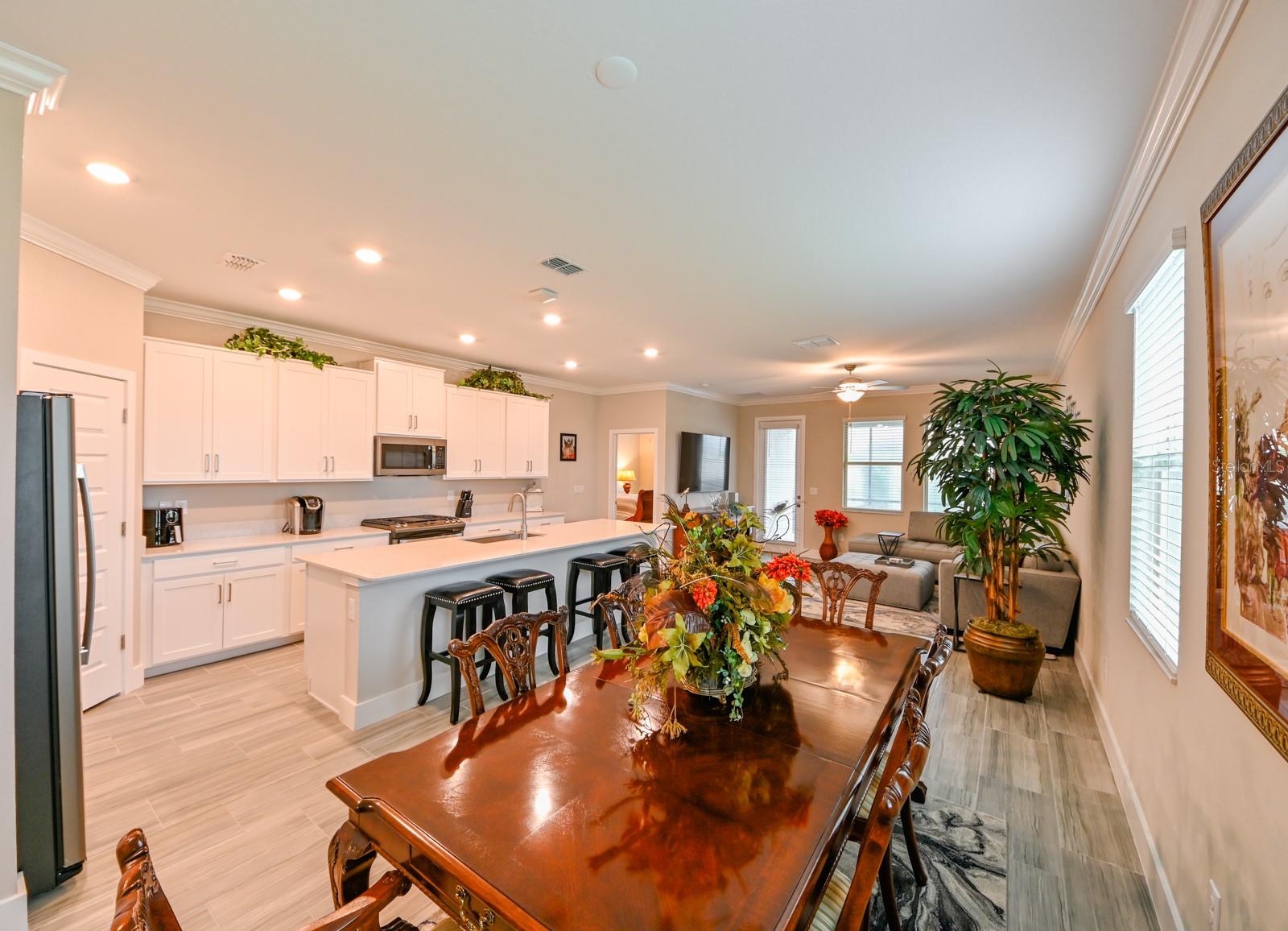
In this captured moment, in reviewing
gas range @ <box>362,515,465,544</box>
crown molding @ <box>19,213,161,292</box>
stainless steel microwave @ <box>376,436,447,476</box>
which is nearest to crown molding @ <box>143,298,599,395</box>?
crown molding @ <box>19,213,161,292</box>

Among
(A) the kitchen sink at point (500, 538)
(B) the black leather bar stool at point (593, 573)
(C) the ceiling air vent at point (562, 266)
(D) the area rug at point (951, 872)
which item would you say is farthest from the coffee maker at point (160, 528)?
(D) the area rug at point (951, 872)

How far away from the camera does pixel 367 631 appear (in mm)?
3018

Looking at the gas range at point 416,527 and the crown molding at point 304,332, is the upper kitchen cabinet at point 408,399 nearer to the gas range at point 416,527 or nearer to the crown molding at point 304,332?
the crown molding at point 304,332

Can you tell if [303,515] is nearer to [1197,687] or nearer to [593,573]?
[593,573]

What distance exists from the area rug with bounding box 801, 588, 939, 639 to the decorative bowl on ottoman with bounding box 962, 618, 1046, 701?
1212 mm

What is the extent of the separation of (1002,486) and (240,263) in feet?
16.2

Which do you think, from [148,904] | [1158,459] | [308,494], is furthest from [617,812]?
[308,494]

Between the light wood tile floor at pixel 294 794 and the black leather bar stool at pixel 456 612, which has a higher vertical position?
the black leather bar stool at pixel 456 612

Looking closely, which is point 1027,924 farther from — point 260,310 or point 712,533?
point 260,310

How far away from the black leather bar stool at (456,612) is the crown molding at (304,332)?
3.11m

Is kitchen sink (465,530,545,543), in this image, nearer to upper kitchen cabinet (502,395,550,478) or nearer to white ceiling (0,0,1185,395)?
upper kitchen cabinet (502,395,550,478)

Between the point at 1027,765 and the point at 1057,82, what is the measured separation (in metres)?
3.01

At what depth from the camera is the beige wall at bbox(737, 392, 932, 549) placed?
8039 mm

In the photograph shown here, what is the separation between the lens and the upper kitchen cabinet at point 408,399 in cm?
515
